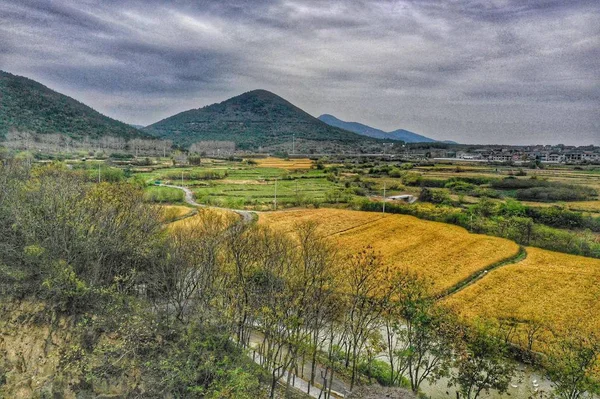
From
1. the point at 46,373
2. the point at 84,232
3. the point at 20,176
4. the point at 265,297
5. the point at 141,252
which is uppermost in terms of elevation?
the point at 20,176

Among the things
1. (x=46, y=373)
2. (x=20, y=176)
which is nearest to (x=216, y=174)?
(x=20, y=176)

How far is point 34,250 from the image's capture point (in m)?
17.5

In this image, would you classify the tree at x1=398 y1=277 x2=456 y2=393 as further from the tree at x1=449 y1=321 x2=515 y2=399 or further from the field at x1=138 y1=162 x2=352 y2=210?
the field at x1=138 y1=162 x2=352 y2=210

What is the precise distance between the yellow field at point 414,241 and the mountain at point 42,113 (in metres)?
98.0

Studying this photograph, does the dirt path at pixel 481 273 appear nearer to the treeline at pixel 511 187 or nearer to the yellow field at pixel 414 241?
the yellow field at pixel 414 241

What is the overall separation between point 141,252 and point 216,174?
73.3 m

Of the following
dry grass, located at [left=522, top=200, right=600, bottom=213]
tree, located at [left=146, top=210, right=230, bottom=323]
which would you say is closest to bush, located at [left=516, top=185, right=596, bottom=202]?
dry grass, located at [left=522, top=200, right=600, bottom=213]

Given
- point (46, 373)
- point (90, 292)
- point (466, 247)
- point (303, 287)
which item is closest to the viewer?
point (46, 373)

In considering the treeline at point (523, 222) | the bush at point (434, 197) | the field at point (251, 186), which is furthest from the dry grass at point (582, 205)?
the field at point (251, 186)

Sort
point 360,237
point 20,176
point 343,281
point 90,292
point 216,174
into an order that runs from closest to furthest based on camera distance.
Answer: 1. point 90,292
2. point 343,281
3. point 20,176
4. point 360,237
5. point 216,174

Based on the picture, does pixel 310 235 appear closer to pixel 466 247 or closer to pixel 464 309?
pixel 464 309

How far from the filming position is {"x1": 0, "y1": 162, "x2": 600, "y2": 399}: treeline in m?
17.1

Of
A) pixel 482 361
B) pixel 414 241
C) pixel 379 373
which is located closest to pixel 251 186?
pixel 414 241

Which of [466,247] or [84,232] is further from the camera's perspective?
[466,247]
